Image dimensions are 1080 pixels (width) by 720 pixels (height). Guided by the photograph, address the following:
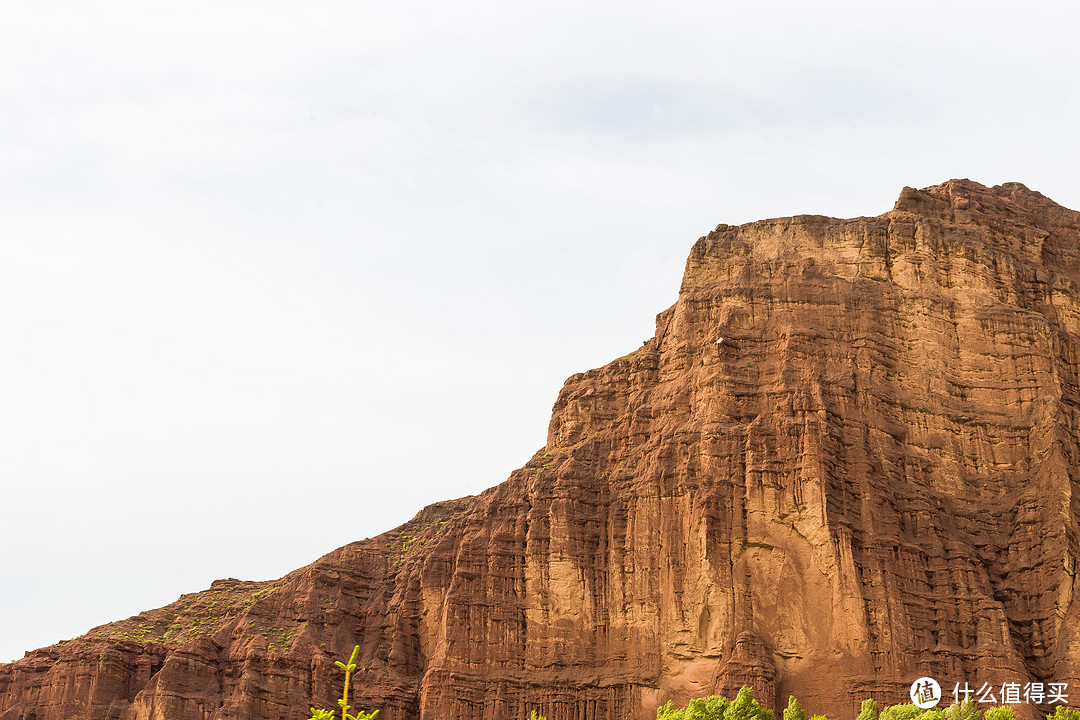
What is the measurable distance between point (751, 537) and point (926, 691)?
15.7 metres

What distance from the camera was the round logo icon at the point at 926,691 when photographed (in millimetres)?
105938

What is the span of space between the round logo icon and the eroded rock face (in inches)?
53.9

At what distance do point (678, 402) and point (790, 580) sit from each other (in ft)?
60.5

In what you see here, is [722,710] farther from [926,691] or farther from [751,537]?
[751,537]

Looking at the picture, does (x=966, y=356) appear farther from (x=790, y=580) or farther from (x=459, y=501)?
(x=459, y=501)

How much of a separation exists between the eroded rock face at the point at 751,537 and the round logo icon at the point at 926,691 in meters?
1.37

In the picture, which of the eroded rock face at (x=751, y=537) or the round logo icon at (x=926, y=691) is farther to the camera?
the eroded rock face at (x=751, y=537)

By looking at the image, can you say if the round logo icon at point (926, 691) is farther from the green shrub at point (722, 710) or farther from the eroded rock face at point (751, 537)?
the green shrub at point (722, 710)

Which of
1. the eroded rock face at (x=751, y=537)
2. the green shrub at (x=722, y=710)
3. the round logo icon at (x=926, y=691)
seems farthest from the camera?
the eroded rock face at (x=751, y=537)

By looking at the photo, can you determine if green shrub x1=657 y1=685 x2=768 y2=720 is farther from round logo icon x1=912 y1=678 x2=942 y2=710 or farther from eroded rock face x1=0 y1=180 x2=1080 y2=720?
round logo icon x1=912 y1=678 x2=942 y2=710

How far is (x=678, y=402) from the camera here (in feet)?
419

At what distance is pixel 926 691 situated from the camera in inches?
4240

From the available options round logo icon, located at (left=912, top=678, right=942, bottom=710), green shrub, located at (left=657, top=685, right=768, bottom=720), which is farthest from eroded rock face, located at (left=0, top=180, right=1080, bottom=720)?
green shrub, located at (left=657, top=685, right=768, bottom=720)

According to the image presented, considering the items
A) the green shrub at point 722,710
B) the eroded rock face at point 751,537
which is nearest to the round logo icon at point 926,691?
the eroded rock face at point 751,537
